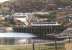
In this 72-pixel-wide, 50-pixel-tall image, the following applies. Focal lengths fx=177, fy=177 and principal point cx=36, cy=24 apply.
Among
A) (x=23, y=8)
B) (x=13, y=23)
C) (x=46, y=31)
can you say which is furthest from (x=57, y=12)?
(x=13, y=23)

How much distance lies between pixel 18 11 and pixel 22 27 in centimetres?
21

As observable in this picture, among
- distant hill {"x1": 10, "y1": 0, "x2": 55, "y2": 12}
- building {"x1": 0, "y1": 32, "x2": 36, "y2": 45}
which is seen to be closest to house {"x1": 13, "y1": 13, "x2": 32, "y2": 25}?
distant hill {"x1": 10, "y1": 0, "x2": 55, "y2": 12}

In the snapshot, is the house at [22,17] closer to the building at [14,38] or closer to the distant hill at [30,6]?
the distant hill at [30,6]

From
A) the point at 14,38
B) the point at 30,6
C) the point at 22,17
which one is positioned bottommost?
the point at 14,38

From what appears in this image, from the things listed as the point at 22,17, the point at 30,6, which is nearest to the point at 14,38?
the point at 22,17

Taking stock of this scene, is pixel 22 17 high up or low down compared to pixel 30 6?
down

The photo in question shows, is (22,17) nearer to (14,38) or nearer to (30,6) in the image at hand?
(30,6)

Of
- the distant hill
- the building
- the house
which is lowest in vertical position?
the building

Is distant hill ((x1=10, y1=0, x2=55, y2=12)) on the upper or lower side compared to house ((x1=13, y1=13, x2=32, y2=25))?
upper

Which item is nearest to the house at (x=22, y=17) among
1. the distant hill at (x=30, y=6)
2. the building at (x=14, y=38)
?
the distant hill at (x=30, y=6)

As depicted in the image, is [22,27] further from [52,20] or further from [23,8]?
[52,20]

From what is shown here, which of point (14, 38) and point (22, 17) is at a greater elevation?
point (22, 17)

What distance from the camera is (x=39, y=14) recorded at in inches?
87.4

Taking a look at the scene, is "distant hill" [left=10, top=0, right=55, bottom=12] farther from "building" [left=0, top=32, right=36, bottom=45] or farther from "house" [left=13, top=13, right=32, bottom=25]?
"building" [left=0, top=32, right=36, bottom=45]
